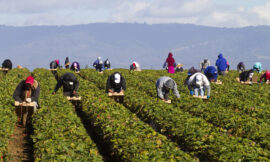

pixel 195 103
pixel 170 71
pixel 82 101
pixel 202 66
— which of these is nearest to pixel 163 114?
pixel 195 103

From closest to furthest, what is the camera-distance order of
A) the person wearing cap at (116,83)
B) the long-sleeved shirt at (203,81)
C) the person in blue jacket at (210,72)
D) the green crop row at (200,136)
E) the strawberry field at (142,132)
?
the strawberry field at (142,132)
the green crop row at (200,136)
the long-sleeved shirt at (203,81)
the person wearing cap at (116,83)
the person in blue jacket at (210,72)

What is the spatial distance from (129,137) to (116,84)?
875 cm

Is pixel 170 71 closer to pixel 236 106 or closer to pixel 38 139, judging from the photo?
pixel 236 106

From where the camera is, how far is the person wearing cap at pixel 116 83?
63.6 ft

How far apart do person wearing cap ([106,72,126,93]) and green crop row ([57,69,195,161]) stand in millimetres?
3278

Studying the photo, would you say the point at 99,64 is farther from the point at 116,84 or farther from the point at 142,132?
the point at 142,132

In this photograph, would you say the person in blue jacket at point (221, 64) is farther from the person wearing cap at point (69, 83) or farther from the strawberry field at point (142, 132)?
the person wearing cap at point (69, 83)

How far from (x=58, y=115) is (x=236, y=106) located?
853 cm

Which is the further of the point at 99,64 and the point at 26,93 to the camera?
the point at 99,64

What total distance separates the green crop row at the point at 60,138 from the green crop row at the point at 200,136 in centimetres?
286

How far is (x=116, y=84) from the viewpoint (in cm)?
1956

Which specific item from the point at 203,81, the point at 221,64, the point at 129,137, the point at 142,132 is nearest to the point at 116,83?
the point at 203,81

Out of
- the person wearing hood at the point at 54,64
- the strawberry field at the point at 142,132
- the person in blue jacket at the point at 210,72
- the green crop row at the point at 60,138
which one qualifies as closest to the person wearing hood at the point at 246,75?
the person in blue jacket at the point at 210,72

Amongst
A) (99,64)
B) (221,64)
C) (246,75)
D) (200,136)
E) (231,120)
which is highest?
(99,64)
